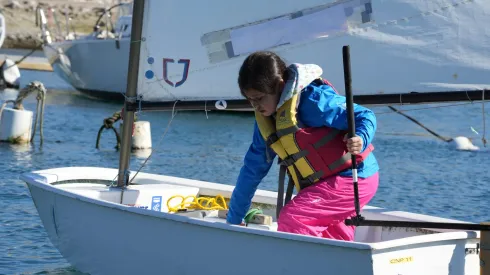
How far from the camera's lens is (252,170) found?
4598 millimetres

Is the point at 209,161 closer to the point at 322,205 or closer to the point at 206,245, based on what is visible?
the point at 206,245

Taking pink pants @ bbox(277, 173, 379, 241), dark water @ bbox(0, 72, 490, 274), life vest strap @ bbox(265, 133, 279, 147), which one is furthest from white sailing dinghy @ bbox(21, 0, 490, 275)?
dark water @ bbox(0, 72, 490, 274)

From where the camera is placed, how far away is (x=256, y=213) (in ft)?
16.5

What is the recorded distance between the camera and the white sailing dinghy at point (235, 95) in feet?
14.2

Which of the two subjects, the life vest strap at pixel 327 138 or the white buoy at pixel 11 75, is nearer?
the life vest strap at pixel 327 138

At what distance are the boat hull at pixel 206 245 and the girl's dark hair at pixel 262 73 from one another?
60cm

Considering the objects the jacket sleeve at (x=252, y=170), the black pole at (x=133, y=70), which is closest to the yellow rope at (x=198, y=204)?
the black pole at (x=133, y=70)

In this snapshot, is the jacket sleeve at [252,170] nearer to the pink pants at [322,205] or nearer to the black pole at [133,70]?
the pink pants at [322,205]

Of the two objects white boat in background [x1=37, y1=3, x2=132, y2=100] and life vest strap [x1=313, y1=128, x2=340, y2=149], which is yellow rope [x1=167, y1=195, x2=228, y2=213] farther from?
white boat in background [x1=37, y1=3, x2=132, y2=100]

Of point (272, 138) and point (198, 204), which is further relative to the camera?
point (198, 204)

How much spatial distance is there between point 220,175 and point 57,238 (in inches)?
188

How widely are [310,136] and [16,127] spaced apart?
789 cm

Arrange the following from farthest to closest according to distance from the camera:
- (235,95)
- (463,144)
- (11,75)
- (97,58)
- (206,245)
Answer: (11,75) → (97,58) → (463,144) → (235,95) → (206,245)

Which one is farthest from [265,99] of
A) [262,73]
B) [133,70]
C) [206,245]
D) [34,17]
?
[34,17]
